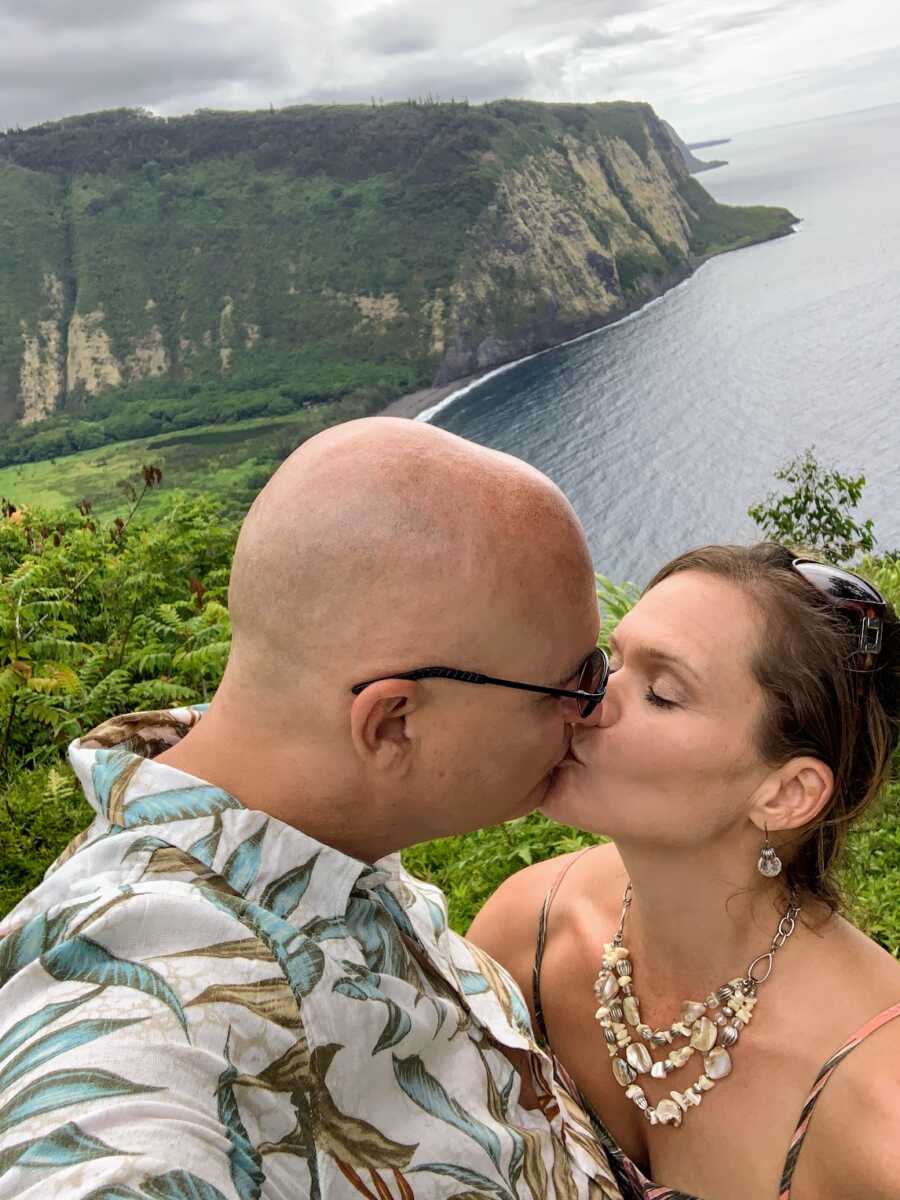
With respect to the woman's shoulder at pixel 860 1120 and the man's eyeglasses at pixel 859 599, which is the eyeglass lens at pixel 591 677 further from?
the woman's shoulder at pixel 860 1120

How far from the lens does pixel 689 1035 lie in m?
2.25

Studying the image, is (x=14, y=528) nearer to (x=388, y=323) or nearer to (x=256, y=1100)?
(x=256, y=1100)

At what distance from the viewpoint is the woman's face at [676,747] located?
2.12 metres

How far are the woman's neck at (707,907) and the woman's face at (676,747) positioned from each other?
100 millimetres

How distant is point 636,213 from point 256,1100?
86.1 m

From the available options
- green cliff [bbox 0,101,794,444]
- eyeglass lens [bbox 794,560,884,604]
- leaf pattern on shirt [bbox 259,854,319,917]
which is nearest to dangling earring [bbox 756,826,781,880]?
eyeglass lens [bbox 794,560,884,604]

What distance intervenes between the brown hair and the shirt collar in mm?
1120

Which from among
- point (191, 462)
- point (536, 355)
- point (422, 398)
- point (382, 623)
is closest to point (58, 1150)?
point (382, 623)

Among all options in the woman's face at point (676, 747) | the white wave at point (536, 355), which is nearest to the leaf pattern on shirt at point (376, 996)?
the woman's face at point (676, 747)

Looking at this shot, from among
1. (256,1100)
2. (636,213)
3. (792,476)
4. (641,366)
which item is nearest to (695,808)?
(256,1100)

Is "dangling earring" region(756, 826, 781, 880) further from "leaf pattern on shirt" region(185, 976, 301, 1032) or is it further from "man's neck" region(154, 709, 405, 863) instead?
"leaf pattern on shirt" region(185, 976, 301, 1032)

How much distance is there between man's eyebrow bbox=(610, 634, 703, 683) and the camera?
215 cm

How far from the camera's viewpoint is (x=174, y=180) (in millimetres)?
79562

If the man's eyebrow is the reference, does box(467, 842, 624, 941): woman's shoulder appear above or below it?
below
